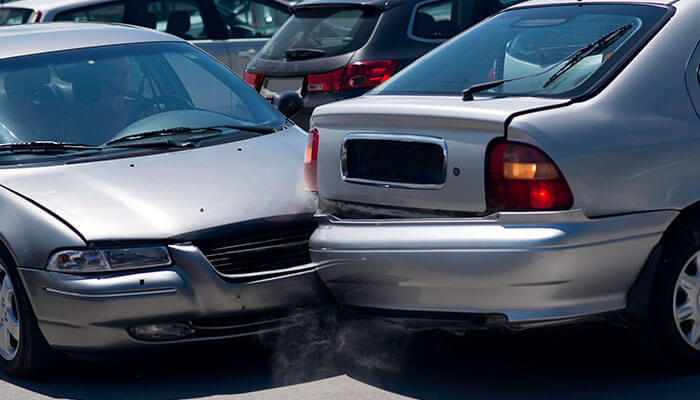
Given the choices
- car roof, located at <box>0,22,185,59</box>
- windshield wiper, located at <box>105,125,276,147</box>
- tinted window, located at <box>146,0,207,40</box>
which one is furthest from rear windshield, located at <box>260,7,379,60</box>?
windshield wiper, located at <box>105,125,276,147</box>

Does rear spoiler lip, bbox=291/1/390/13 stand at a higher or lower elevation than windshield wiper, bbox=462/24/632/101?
lower

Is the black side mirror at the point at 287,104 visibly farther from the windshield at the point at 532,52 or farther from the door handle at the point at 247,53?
the door handle at the point at 247,53

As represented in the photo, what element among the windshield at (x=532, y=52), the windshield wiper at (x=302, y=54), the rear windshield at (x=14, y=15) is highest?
the windshield at (x=532, y=52)

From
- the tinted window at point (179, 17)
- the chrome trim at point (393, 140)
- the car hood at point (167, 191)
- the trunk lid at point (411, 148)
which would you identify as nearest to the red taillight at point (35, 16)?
the tinted window at point (179, 17)

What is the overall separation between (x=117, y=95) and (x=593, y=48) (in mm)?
2675

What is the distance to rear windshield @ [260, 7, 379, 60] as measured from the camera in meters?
9.17

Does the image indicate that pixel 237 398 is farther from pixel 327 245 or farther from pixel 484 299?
pixel 484 299

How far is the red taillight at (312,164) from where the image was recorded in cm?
518

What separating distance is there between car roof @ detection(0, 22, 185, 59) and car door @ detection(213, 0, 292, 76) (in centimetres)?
497

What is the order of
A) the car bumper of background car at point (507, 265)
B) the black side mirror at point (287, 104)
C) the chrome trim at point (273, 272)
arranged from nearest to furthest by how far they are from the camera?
the car bumper of background car at point (507, 265)
the chrome trim at point (273, 272)
the black side mirror at point (287, 104)

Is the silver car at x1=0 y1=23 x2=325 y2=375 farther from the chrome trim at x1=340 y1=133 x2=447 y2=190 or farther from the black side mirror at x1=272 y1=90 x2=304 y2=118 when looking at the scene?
the black side mirror at x1=272 y1=90 x2=304 y2=118

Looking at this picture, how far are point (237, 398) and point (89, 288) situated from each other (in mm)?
778

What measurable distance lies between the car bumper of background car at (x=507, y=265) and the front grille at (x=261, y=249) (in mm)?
561

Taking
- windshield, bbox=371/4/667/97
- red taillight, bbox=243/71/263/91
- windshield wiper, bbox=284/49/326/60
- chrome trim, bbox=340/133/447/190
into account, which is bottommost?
red taillight, bbox=243/71/263/91
